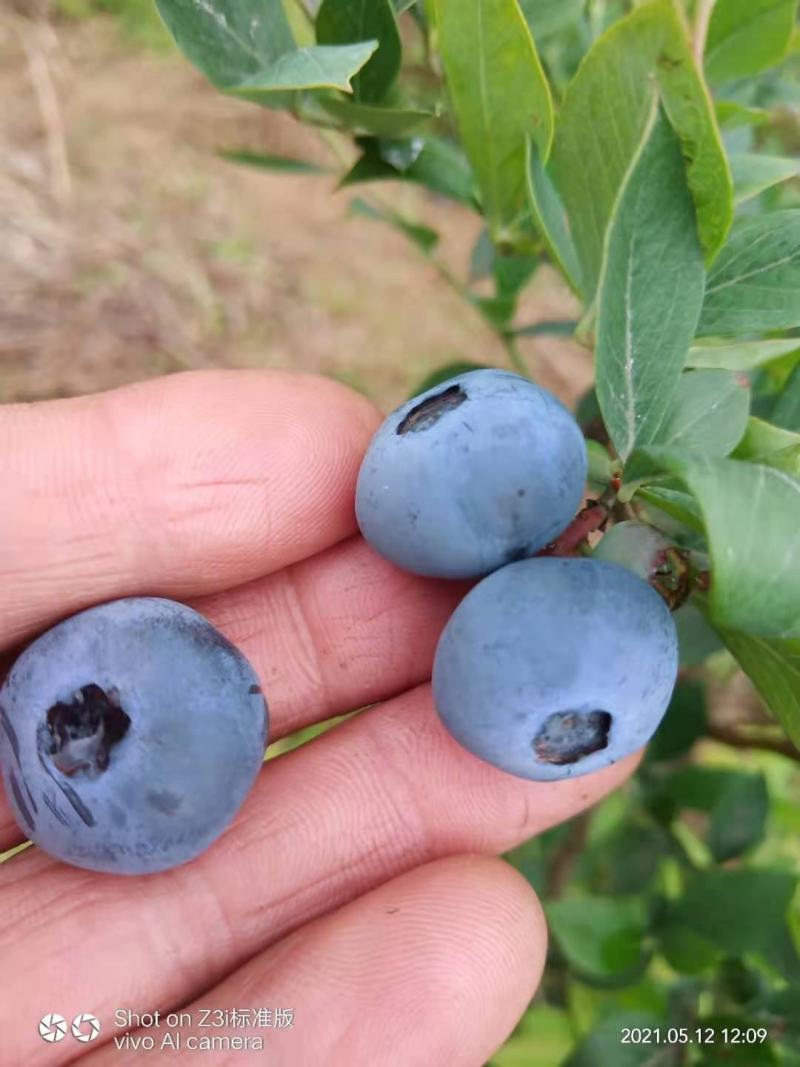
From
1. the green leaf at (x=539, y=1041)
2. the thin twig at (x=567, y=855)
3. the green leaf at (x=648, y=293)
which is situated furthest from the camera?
the thin twig at (x=567, y=855)

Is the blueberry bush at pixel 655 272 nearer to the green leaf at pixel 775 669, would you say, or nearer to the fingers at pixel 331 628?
the green leaf at pixel 775 669

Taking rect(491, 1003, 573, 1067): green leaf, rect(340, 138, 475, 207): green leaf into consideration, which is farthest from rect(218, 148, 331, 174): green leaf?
rect(491, 1003, 573, 1067): green leaf

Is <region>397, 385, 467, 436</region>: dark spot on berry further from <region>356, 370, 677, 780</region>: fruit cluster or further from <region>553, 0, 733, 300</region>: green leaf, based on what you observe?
<region>553, 0, 733, 300</region>: green leaf

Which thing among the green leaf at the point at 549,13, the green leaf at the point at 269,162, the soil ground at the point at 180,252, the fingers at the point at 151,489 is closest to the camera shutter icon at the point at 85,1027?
the fingers at the point at 151,489

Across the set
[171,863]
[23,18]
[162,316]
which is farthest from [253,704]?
[23,18]

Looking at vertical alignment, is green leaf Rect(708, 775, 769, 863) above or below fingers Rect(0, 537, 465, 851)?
below

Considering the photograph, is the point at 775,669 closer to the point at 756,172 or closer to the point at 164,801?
the point at 756,172
